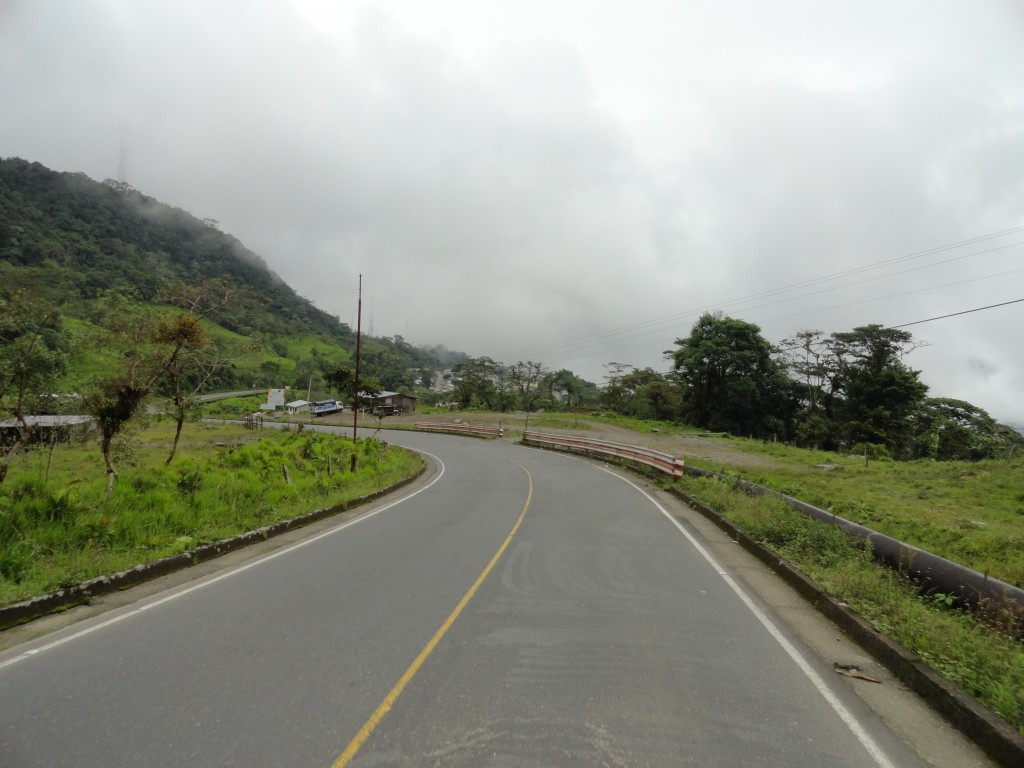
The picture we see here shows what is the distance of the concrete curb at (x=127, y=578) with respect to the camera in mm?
5336

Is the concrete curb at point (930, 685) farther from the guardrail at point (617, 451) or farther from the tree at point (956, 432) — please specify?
the tree at point (956, 432)

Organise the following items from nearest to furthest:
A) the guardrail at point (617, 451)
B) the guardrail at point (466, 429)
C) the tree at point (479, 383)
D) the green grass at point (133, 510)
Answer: the green grass at point (133, 510) → the guardrail at point (617, 451) → the guardrail at point (466, 429) → the tree at point (479, 383)

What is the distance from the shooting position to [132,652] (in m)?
4.61

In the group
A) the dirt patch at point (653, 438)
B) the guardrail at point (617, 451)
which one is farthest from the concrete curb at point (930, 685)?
the dirt patch at point (653, 438)

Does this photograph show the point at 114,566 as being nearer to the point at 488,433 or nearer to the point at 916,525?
the point at 916,525

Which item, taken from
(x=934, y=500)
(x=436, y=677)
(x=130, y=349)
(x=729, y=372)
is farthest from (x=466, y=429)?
(x=436, y=677)

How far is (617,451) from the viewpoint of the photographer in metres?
25.0

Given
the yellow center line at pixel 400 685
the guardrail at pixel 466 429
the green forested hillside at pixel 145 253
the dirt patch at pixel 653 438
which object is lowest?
the guardrail at pixel 466 429

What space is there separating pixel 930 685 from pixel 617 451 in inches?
823

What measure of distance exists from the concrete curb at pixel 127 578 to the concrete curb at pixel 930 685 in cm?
818

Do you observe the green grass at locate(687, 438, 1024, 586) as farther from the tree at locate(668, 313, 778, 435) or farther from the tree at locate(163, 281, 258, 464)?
the tree at locate(668, 313, 778, 435)

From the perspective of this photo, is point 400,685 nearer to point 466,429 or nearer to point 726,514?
point 726,514

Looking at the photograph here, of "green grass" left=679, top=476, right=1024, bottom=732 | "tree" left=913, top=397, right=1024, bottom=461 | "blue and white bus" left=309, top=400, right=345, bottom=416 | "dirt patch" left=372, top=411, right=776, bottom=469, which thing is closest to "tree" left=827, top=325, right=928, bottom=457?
"tree" left=913, top=397, right=1024, bottom=461

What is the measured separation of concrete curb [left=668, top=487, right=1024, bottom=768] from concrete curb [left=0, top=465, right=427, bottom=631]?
8181mm
